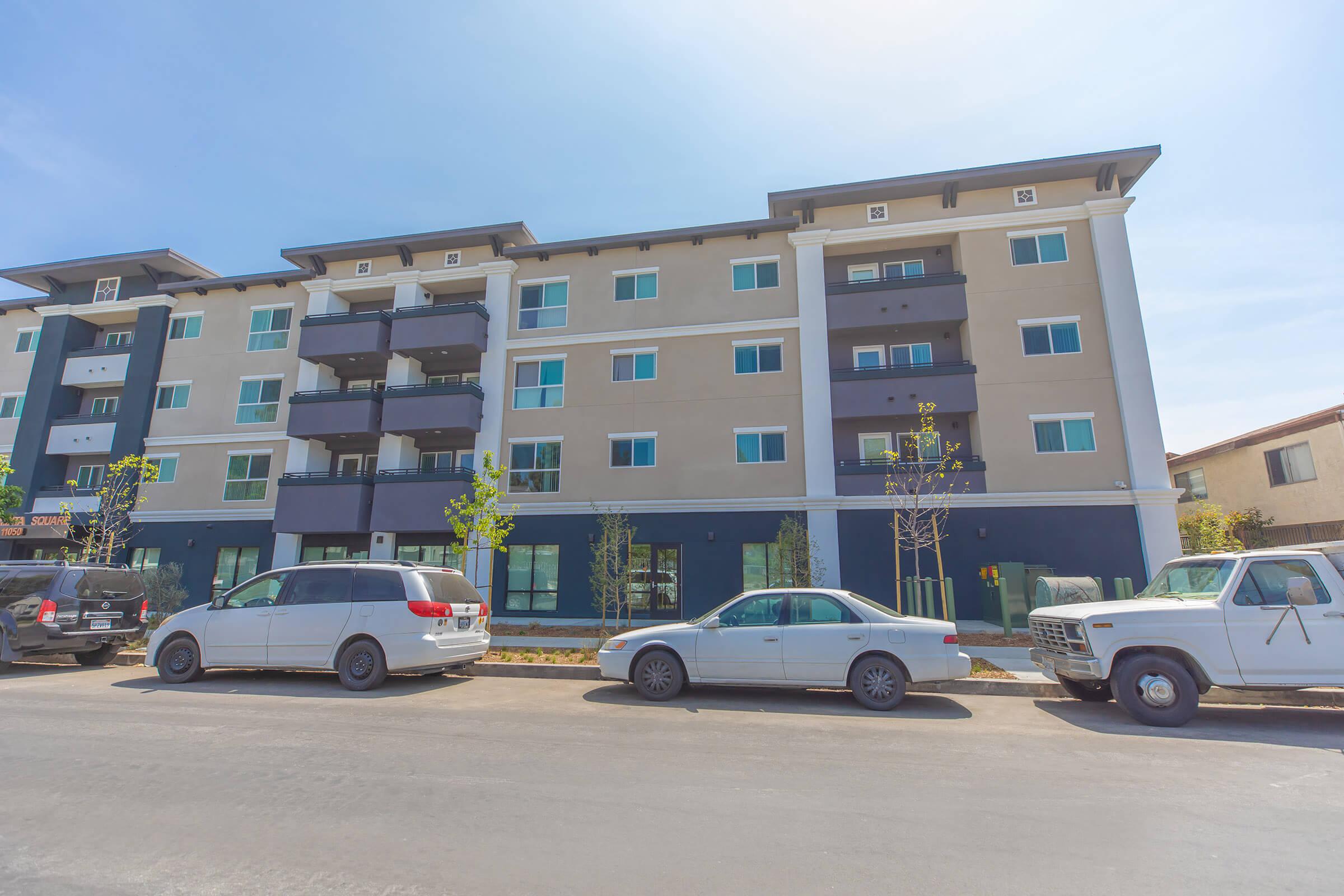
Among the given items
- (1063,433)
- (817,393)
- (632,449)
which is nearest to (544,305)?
(632,449)

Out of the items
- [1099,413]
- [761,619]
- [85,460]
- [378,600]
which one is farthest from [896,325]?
[85,460]

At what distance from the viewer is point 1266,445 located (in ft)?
77.1

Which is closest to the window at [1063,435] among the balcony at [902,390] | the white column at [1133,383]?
the white column at [1133,383]

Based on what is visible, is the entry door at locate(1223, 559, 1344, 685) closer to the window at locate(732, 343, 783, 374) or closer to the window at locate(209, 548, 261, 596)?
the window at locate(732, 343, 783, 374)

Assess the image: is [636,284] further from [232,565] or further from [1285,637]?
[1285,637]

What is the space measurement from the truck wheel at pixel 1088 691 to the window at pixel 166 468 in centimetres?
2881

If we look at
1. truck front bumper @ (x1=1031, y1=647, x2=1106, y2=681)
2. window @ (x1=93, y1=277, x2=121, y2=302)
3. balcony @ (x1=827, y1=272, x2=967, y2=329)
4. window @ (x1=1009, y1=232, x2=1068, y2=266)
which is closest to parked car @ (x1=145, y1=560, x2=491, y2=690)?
truck front bumper @ (x1=1031, y1=647, x2=1106, y2=681)

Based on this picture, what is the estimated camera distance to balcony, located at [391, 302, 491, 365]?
22078mm

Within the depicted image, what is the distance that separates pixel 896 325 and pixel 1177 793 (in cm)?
1707

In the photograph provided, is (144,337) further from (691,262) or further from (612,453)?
(691,262)

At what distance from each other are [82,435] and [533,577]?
2012cm

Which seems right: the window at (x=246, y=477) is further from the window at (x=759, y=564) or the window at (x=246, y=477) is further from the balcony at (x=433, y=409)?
the window at (x=759, y=564)

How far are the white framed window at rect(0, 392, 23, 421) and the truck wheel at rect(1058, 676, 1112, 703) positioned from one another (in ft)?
122

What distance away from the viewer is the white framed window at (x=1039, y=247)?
789 inches
